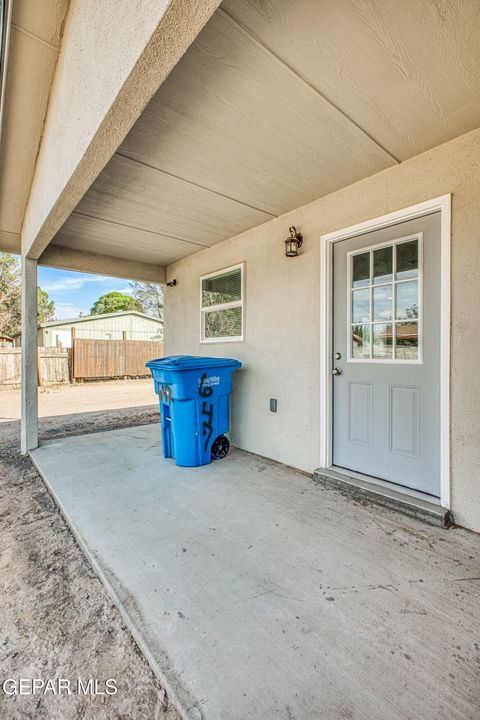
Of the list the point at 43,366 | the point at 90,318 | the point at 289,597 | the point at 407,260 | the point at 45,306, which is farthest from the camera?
the point at 45,306

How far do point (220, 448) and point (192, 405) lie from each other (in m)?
0.68

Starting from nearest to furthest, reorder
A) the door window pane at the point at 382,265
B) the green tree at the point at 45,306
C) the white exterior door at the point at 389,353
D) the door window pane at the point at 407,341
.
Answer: the white exterior door at the point at 389,353 < the door window pane at the point at 407,341 < the door window pane at the point at 382,265 < the green tree at the point at 45,306

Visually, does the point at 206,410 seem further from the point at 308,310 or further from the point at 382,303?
the point at 382,303

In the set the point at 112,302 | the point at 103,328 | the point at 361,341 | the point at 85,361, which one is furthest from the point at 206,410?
the point at 112,302

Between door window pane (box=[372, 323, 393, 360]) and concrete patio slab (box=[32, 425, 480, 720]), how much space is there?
125 centimetres

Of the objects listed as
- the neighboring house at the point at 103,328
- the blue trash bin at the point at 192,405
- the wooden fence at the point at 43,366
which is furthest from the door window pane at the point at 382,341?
the neighboring house at the point at 103,328

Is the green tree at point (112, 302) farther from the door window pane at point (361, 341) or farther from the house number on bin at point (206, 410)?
the door window pane at point (361, 341)

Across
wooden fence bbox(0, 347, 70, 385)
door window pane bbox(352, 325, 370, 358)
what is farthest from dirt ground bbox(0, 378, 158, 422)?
door window pane bbox(352, 325, 370, 358)

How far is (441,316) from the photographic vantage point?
2.45 m

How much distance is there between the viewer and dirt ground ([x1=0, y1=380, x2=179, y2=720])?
3.84ft

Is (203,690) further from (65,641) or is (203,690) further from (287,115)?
(287,115)

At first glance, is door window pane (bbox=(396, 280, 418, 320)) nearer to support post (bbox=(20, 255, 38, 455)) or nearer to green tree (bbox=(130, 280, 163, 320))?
support post (bbox=(20, 255, 38, 455))

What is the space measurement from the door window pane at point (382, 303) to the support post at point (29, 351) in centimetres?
401

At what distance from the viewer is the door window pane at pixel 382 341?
2.85 meters
